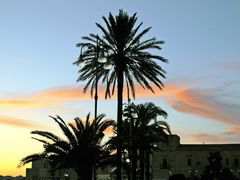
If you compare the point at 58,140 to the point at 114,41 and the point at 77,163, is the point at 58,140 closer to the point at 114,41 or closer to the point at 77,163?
the point at 77,163

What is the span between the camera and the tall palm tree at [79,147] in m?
37.1

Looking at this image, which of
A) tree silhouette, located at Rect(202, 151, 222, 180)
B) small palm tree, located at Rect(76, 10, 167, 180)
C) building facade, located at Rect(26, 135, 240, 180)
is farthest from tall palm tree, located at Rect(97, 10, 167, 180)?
building facade, located at Rect(26, 135, 240, 180)

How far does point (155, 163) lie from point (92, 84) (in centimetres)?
8915

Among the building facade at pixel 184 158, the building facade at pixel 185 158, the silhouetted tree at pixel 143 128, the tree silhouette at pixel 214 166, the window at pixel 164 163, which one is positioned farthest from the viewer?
the window at pixel 164 163

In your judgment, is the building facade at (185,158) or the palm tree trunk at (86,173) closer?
the palm tree trunk at (86,173)

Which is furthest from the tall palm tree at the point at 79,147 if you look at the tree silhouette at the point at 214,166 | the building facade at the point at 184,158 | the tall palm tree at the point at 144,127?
the building facade at the point at 184,158

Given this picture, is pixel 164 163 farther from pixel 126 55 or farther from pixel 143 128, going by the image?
pixel 126 55

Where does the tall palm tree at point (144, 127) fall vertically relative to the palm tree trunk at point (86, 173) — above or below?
above

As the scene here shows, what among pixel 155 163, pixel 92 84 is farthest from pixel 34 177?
pixel 92 84

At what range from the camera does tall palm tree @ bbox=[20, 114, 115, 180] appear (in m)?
37.1

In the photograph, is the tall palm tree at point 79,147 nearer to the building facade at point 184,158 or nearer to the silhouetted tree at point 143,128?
the silhouetted tree at point 143,128

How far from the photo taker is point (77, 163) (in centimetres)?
3797

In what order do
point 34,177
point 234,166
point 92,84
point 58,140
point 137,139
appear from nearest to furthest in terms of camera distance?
point 58,140, point 92,84, point 137,139, point 234,166, point 34,177

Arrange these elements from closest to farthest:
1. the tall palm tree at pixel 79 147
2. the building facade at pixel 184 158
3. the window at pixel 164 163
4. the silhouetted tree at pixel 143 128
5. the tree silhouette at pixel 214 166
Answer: the tall palm tree at pixel 79 147, the silhouetted tree at pixel 143 128, the tree silhouette at pixel 214 166, the building facade at pixel 184 158, the window at pixel 164 163
